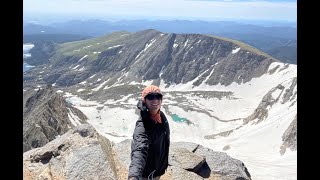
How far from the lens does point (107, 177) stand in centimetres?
1903

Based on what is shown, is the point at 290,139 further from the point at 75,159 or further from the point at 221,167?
the point at 75,159

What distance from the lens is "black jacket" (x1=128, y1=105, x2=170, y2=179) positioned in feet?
32.8

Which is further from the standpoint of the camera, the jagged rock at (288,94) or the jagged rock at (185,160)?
the jagged rock at (288,94)

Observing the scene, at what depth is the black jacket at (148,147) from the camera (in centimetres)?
1001

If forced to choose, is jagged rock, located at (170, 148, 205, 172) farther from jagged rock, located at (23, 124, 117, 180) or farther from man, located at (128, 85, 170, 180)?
man, located at (128, 85, 170, 180)

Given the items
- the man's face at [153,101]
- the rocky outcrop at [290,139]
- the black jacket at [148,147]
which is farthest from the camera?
the rocky outcrop at [290,139]

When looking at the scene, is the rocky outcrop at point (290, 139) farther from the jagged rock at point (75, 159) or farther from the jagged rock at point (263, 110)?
the jagged rock at point (75, 159)

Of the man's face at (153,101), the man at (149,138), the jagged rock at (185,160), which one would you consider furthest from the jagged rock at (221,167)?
the man's face at (153,101)

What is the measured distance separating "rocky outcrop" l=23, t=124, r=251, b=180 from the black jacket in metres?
8.07

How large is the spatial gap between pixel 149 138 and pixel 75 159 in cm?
1028

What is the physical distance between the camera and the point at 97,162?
1958 centimetres
